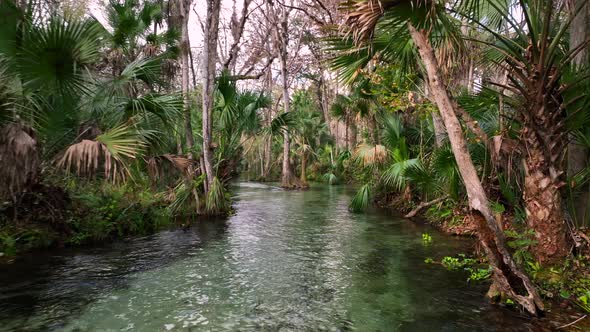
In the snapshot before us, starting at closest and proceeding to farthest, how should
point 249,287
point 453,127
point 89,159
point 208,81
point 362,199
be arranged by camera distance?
point 453,127, point 249,287, point 89,159, point 208,81, point 362,199

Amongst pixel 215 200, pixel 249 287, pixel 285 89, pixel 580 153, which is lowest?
pixel 249 287

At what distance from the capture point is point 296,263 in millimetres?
6039

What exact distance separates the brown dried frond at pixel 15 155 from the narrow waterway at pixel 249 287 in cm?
128

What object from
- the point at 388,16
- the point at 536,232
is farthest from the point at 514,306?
the point at 388,16

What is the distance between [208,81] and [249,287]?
7.11m

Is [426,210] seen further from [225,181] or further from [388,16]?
[388,16]

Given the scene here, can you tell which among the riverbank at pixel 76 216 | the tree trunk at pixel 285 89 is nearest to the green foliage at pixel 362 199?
the riverbank at pixel 76 216

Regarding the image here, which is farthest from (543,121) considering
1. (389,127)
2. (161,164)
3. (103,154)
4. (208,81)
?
(208,81)

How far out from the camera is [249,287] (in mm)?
4938

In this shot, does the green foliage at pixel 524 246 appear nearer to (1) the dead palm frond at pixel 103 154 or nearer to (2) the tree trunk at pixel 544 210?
(2) the tree trunk at pixel 544 210

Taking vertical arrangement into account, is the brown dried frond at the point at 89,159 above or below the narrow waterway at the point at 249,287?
above

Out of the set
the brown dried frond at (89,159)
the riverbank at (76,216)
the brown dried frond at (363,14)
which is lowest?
the riverbank at (76,216)

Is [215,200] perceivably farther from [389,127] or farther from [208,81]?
[389,127]

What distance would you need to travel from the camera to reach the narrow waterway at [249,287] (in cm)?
386
